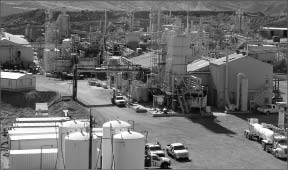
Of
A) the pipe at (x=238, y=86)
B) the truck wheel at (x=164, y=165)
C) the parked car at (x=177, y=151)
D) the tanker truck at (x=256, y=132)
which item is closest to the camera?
the truck wheel at (x=164, y=165)

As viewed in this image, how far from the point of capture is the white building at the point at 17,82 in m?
24.0

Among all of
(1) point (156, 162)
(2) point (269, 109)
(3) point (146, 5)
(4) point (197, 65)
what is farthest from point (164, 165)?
(3) point (146, 5)

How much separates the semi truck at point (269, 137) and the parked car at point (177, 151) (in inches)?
89.8

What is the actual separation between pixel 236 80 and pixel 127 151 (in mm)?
12205

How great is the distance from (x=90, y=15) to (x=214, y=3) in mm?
42818

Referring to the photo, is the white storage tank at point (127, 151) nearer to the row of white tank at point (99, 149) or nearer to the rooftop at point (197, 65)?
the row of white tank at point (99, 149)

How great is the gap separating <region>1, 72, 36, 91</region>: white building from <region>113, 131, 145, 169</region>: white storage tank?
1281cm

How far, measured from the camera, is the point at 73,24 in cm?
6256

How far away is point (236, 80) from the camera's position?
76.9 feet

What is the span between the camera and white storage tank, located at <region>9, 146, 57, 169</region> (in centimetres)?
1288

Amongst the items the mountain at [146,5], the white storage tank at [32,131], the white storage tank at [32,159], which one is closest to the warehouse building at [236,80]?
the white storage tank at [32,131]

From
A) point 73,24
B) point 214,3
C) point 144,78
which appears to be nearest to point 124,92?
point 144,78

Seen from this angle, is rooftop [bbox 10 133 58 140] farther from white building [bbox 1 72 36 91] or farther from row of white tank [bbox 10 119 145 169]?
white building [bbox 1 72 36 91]

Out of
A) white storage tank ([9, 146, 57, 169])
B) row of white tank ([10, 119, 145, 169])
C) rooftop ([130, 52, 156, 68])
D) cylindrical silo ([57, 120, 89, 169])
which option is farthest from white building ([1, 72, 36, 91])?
cylindrical silo ([57, 120, 89, 169])
